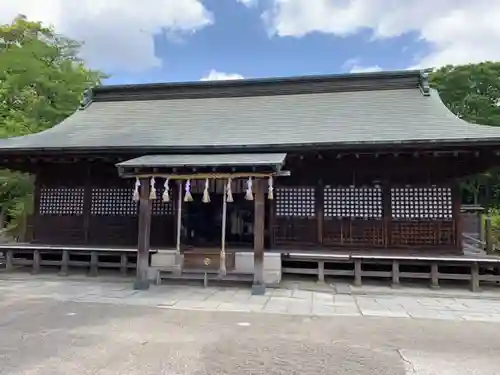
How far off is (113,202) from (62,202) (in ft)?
4.87

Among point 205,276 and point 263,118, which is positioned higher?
point 263,118

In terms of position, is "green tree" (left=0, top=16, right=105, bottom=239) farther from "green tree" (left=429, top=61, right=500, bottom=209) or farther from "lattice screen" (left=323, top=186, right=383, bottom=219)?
"green tree" (left=429, top=61, right=500, bottom=209)

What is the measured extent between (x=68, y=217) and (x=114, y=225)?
135 cm

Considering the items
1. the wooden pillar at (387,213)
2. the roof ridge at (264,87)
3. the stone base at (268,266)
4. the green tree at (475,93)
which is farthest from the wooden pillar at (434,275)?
the green tree at (475,93)

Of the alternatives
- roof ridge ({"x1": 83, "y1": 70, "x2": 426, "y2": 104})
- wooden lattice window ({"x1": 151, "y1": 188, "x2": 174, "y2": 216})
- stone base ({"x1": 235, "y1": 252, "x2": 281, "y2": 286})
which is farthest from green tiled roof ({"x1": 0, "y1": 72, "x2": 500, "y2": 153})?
stone base ({"x1": 235, "y1": 252, "x2": 281, "y2": 286})

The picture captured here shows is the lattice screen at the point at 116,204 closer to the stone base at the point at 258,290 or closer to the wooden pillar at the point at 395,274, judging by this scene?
the stone base at the point at 258,290

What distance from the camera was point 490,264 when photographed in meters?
7.91

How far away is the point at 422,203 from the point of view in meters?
8.82

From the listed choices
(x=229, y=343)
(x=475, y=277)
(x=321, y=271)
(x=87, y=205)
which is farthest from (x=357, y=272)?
(x=87, y=205)

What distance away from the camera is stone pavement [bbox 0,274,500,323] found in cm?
614

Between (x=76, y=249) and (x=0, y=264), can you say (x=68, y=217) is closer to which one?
(x=76, y=249)

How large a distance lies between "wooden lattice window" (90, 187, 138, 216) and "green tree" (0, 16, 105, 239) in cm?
559

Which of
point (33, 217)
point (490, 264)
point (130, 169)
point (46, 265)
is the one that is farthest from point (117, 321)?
point (490, 264)

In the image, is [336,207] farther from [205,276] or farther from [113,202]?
[113,202]
